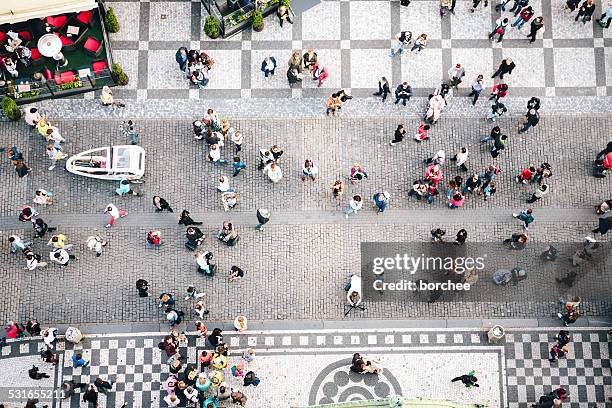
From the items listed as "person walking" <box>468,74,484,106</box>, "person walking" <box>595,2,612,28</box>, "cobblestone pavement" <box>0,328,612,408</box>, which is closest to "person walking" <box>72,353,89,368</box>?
"cobblestone pavement" <box>0,328,612,408</box>

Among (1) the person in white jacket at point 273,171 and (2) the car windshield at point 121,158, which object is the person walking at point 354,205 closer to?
(1) the person in white jacket at point 273,171

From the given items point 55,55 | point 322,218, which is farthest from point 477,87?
point 55,55

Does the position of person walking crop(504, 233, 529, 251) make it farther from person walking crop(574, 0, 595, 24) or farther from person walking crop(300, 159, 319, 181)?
person walking crop(574, 0, 595, 24)

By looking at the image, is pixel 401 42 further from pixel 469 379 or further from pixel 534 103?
pixel 469 379

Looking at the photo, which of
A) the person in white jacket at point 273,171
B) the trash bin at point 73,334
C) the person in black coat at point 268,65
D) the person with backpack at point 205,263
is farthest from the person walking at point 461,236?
the trash bin at point 73,334

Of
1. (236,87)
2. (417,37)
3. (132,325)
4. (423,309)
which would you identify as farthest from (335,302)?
(417,37)

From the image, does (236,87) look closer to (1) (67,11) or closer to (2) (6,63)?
(1) (67,11)
